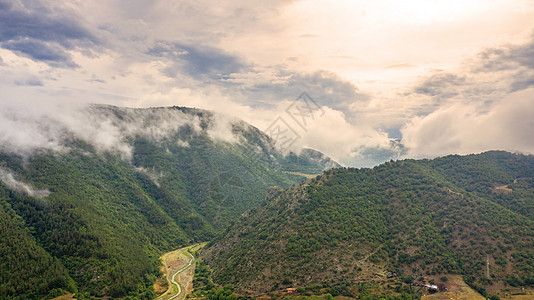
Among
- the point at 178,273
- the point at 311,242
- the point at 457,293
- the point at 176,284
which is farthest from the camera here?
the point at 178,273

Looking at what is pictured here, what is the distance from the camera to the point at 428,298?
3935 inches

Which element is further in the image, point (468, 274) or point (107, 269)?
point (107, 269)

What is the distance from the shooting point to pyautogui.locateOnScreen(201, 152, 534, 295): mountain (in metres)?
111

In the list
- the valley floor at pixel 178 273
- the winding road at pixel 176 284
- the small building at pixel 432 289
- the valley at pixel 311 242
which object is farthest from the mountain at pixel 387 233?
the valley floor at pixel 178 273

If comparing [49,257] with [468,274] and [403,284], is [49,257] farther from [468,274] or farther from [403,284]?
[468,274]

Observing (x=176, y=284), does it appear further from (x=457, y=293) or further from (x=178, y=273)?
(x=457, y=293)

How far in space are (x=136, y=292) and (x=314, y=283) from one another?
8193 centimetres

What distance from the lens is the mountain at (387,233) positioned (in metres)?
111

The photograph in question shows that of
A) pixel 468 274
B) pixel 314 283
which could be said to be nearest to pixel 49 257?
pixel 314 283

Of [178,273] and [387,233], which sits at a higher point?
[387,233]

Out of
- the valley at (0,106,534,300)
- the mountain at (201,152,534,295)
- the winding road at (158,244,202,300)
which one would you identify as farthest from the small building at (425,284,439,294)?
the winding road at (158,244,202,300)

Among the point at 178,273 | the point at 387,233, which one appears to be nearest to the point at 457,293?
the point at 387,233

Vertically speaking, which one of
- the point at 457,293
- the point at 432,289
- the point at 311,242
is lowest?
the point at 432,289

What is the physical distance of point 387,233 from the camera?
133875 millimetres
